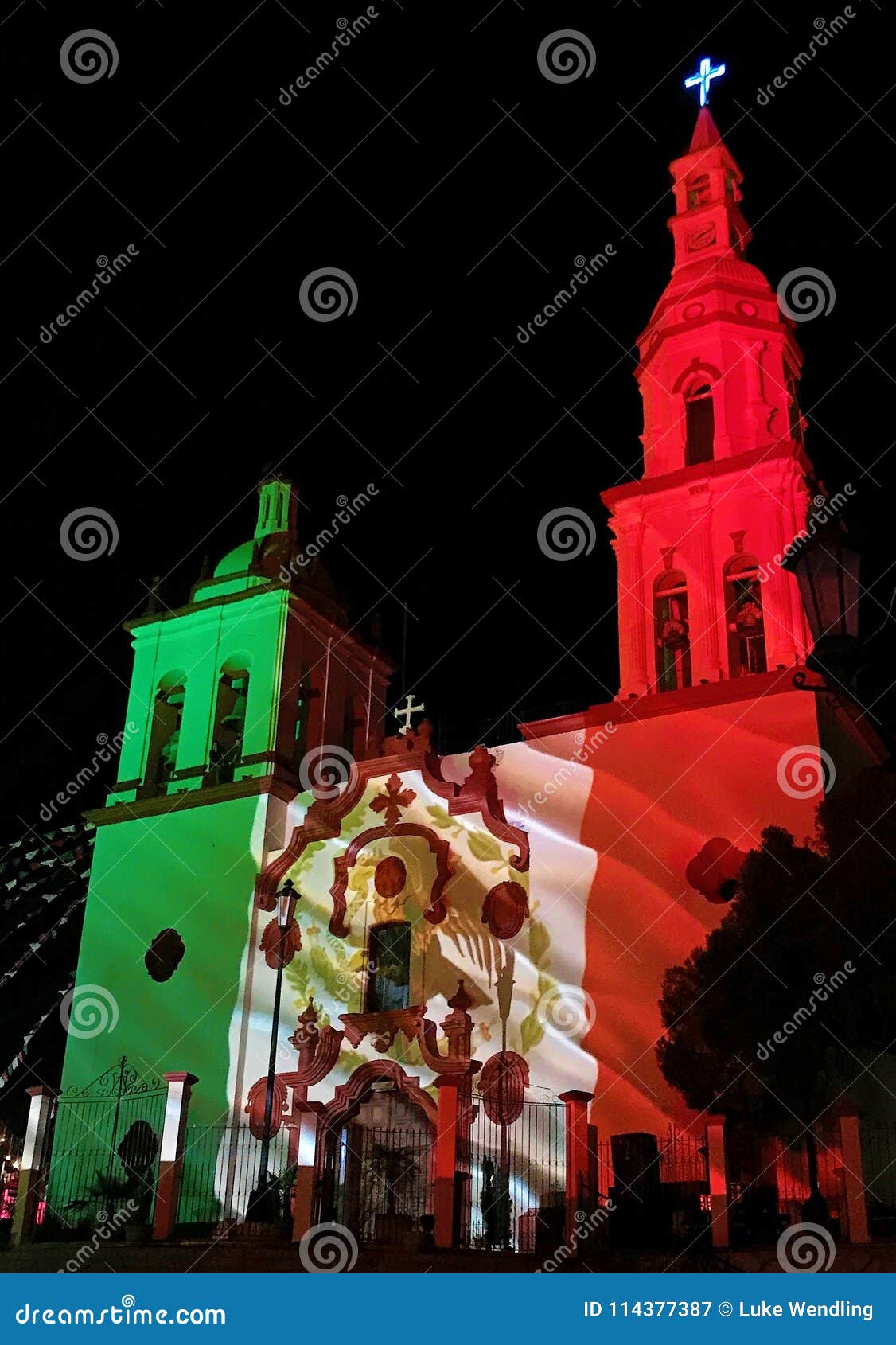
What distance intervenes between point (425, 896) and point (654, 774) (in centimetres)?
356

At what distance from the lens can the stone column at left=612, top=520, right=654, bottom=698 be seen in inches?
712

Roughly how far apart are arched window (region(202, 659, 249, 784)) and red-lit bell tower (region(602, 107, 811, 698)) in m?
6.46

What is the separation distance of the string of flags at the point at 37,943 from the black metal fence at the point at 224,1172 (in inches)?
237

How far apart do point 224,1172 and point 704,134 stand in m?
17.7

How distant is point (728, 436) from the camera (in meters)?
19.2

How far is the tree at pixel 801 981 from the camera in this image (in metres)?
13.0

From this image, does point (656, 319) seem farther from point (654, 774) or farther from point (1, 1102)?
point (1, 1102)

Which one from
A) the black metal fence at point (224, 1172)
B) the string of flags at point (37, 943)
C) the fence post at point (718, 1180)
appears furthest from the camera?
the string of flags at point (37, 943)

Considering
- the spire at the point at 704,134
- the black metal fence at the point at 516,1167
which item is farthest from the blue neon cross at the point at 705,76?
the black metal fence at the point at 516,1167

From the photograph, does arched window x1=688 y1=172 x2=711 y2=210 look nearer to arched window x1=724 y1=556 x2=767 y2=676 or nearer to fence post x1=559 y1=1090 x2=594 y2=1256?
arched window x1=724 y1=556 x2=767 y2=676

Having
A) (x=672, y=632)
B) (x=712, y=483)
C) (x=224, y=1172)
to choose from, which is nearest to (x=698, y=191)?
(x=712, y=483)

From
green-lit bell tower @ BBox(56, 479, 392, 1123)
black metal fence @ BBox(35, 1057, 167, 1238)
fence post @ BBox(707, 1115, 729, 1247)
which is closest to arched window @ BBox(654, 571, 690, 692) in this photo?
green-lit bell tower @ BBox(56, 479, 392, 1123)

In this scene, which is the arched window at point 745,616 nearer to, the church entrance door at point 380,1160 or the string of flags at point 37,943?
the church entrance door at point 380,1160

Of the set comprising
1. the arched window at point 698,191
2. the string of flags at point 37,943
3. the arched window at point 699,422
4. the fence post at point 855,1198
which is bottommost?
the fence post at point 855,1198
